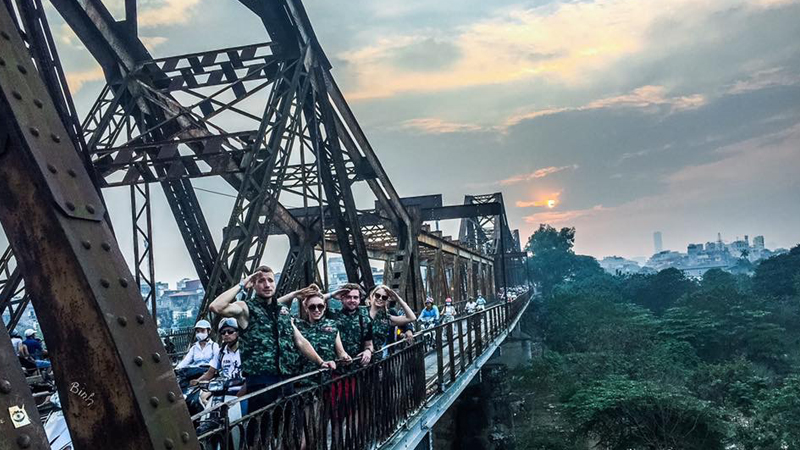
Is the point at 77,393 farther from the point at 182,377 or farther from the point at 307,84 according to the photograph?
the point at 307,84

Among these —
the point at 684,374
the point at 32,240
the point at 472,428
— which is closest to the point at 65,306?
the point at 32,240

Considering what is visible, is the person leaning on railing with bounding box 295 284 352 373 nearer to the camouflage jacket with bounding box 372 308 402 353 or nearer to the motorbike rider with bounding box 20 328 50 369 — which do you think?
the camouflage jacket with bounding box 372 308 402 353

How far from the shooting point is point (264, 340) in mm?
4355

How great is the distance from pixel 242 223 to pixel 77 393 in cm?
491

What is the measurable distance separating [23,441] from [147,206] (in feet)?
20.5

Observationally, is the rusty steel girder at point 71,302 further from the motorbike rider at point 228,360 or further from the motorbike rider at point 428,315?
the motorbike rider at point 428,315

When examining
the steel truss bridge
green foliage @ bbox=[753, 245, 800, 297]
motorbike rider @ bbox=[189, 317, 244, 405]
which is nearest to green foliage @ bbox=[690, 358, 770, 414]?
the steel truss bridge

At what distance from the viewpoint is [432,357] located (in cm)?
1346

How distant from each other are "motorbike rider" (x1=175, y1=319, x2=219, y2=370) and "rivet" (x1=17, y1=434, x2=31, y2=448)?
4.08 meters

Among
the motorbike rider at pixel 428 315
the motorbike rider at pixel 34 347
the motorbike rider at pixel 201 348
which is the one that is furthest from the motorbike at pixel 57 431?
the motorbike rider at pixel 428 315

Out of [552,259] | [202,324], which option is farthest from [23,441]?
[552,259]

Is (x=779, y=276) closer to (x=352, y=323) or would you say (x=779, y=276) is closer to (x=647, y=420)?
(x=647, y=420)

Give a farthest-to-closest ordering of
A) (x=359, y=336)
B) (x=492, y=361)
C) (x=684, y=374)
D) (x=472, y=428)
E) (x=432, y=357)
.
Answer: (x=684, y=374) < (x=492, y=361) < (x=472, y=428) < (x=432, y=357) < (x=359, y=336)

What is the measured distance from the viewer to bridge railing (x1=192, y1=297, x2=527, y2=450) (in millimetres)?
3512
